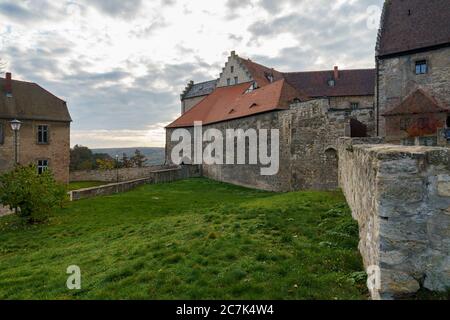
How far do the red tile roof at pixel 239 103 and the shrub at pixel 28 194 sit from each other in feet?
48.8

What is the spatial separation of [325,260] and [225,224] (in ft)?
12.7

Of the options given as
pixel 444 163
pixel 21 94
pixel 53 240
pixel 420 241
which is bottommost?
pixel 53 240

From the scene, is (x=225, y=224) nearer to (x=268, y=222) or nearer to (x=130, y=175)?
(x=268, y=222)

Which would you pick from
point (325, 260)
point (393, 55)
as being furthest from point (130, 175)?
point (325, 260)

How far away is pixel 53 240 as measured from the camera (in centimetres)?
1130

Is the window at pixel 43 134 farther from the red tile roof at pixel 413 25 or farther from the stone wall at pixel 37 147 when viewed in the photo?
the red tile roof at pixel 413 25

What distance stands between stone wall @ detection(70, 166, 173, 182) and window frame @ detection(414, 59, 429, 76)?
25643mm

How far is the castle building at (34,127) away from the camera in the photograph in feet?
93.0

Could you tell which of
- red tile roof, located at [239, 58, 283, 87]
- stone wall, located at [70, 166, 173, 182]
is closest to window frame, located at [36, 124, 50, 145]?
stone wall, located at [70, 166, 173, 182]

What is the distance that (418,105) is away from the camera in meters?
20.4

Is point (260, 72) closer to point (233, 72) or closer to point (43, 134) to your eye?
point (233, 72)

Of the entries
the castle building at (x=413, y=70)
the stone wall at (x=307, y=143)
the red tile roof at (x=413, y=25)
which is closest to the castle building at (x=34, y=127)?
the stone wall at (x=307, y=143)

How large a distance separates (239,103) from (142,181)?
36.8ft

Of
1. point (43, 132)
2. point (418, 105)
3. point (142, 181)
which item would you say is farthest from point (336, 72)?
point (43, 132)
